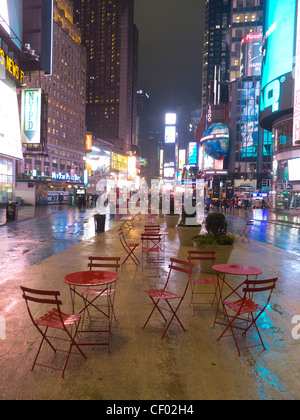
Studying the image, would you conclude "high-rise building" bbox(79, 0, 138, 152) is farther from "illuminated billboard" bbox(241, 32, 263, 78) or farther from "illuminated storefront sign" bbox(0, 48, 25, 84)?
"illuminated storefront sign" bbox(0, 48, 25, 84)

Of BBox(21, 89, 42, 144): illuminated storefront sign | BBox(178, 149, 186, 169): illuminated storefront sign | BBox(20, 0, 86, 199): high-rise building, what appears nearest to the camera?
BBox(21, 89, 42, 144): illuminated storefront sign

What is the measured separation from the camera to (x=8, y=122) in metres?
28.6

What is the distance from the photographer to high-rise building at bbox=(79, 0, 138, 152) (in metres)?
178

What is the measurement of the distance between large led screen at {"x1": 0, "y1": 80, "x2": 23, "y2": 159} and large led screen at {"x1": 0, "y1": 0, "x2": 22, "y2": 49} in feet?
14.1

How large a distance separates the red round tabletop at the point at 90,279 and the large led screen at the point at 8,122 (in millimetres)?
25865

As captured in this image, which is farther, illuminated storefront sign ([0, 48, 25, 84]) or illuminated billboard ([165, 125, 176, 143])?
illuminated billboard ([165, 125, 176, 143])

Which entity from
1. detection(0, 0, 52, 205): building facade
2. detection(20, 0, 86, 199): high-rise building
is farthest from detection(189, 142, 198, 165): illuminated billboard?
detection(0, 0, 52, 205): building facade

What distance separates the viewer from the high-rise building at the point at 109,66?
178 metres

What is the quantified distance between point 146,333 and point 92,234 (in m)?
12.6

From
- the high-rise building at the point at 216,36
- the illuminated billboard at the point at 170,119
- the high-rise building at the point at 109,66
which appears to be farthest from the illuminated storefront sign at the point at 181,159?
the high-rise building at the point at 109,66

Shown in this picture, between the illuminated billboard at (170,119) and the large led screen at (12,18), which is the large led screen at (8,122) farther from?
the illuminated billboard at (170,119)

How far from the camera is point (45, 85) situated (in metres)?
98.1

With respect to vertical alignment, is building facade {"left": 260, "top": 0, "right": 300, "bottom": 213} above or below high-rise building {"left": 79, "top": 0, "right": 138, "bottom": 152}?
below

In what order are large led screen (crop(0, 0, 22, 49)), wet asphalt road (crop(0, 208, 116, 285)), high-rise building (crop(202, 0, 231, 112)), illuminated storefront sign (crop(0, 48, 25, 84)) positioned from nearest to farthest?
wet asphalt road (crop(0, 208, 116, 285)) < large led screen (crop(0, 0, 22, 49)) < illuminated storefront sign (crop(0, 48, 25, 84)) < high-rise building (crop(202, 0, 231, 112))
